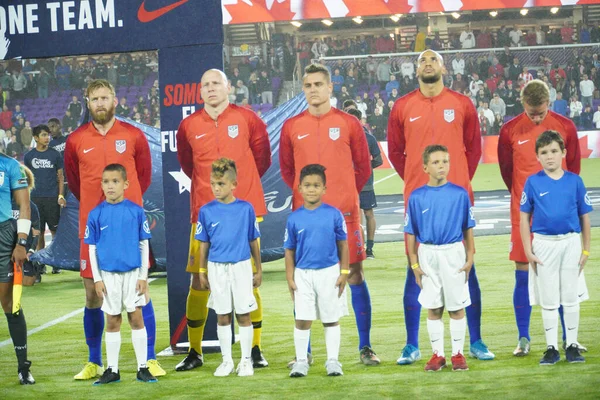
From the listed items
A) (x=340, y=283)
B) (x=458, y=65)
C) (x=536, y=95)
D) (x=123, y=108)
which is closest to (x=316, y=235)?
(x=340, y=283)

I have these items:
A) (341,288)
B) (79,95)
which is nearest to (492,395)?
(341,288)

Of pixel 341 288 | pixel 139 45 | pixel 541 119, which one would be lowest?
pixel 341 288

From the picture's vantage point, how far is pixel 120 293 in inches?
252

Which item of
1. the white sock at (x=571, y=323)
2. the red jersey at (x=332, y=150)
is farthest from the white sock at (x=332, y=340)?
the white sock at (x=571, y=323)

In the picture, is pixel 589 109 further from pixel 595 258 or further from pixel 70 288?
pixel 70 288

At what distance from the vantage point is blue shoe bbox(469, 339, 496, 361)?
6707 millimetres

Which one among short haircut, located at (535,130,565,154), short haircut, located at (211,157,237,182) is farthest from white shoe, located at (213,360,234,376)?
short haircut, located at (535,130,565,154)

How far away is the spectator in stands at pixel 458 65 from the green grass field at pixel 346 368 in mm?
20701

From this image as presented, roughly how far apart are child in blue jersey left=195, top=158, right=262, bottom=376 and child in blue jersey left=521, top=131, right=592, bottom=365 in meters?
1.92

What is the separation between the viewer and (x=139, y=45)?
24.4 ft

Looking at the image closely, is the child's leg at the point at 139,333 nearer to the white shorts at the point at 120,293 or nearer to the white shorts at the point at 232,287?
the white shorts at the point at 120,293

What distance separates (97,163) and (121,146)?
0.21 m

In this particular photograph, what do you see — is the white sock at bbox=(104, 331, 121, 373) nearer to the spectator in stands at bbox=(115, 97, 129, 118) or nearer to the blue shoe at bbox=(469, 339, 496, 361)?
the blue shoe at bbox=(469, 339, 496, 361)

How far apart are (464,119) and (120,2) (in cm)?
287
